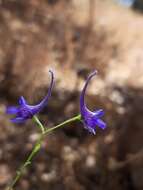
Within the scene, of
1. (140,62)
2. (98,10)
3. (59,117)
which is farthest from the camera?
(98,10)

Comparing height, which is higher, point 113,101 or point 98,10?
point 113,101

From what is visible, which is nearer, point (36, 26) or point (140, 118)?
point (140, 118)

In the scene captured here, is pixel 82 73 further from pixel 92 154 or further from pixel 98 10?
pixel 98 10

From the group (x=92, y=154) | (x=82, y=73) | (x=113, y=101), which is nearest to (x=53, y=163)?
(x=92, y=154)

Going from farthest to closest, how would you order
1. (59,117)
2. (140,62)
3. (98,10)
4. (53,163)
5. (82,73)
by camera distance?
(98,10), (140,62), (82,73), (59,117), (53,163)

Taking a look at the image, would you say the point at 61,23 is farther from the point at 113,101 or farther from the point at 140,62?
the point at 113,101

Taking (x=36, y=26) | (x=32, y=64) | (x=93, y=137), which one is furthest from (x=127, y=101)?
(x=36, y=26)
